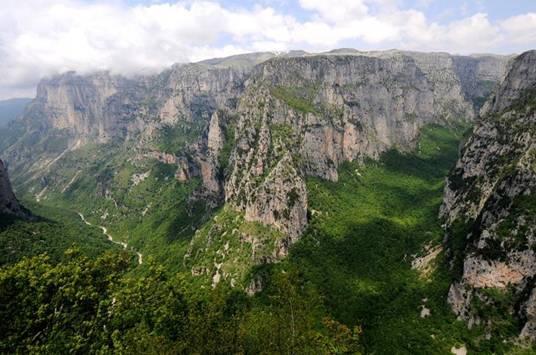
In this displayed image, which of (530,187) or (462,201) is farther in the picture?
(462,201)

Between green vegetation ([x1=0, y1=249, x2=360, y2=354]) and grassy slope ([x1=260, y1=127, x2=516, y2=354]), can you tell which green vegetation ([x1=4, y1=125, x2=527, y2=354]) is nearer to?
green vegetation ([x1=0, y1=249, x2=360, y2=354])

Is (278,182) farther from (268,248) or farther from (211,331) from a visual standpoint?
(211,331)

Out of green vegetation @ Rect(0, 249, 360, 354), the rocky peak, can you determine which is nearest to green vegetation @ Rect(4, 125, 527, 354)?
green vegetation @ Rect(0, 249, 360, 354)

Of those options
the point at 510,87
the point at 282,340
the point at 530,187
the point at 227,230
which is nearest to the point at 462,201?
the point at 530,187

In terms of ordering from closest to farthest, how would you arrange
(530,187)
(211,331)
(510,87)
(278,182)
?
1. (211,331)
2. (530,187)
3. (278,182)
4. (510,87)

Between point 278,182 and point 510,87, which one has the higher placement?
point 510,87

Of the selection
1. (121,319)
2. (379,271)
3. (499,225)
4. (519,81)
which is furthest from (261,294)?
(519,81)
